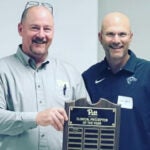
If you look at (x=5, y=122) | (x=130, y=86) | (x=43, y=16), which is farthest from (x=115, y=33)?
(x=5, y=122)

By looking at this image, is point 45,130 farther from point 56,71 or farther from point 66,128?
point 56,71

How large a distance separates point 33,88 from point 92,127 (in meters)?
0.32

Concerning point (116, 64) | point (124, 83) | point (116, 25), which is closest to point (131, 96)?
point (124, 83)

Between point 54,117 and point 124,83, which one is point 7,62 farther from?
point 124,83

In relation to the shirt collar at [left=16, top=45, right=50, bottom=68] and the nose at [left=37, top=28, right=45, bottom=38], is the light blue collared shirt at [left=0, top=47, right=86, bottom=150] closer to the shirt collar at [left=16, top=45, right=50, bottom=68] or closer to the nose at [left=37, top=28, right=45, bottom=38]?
the shirt collar at [left=16, top=45, right=50, bottom=68]

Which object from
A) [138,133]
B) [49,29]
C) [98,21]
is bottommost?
[138,133]

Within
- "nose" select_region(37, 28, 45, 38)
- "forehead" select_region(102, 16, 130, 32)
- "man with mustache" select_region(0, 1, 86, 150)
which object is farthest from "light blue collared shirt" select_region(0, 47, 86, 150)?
"forehead" select_region(102, 16, 130, 32)

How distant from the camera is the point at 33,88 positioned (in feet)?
5.56

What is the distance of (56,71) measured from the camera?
1770 millimetres

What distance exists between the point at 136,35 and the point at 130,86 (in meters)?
0.81

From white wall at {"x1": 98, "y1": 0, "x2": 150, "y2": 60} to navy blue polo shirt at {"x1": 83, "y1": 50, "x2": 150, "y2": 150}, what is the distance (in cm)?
68

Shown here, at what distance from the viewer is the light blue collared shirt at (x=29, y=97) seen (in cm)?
158

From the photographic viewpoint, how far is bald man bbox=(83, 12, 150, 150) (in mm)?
1886

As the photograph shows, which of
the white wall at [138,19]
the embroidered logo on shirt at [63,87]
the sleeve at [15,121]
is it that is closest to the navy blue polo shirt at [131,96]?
the embroidered logo on shirt at [63,87]
